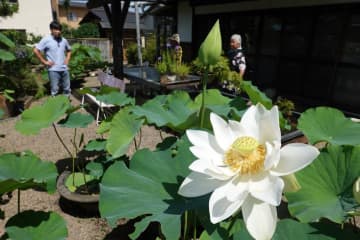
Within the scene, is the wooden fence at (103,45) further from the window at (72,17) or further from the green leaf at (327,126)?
the window at (72,17)

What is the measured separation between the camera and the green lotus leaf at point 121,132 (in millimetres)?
1926

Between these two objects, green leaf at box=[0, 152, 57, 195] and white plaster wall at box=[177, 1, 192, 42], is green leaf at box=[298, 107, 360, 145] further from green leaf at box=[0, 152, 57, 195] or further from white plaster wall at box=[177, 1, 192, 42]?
white plaster wall at box=[177, 1, 192, 42]

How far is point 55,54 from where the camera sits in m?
4.94

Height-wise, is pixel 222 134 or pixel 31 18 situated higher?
pixel 31 18

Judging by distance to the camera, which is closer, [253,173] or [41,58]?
[253,173]

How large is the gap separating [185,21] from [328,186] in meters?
7.38

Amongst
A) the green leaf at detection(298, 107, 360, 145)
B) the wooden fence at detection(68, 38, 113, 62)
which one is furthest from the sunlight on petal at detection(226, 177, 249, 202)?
the wooden fence at detection(68, 38, 113, 62)

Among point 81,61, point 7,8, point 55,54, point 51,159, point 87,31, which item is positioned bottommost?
point 51,159

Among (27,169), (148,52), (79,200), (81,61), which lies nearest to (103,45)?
(148,52)

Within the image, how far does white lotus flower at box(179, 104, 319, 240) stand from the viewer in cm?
59

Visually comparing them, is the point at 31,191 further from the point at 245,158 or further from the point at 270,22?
the point at 270,22

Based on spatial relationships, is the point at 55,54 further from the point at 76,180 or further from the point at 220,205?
the point at 220,205

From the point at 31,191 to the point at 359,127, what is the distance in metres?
2.81

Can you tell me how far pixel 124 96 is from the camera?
2.64 m
